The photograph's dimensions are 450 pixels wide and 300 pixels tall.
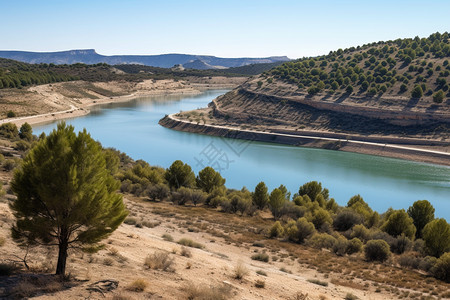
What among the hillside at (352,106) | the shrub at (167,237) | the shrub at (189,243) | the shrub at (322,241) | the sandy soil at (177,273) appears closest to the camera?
the sandy soil at (177,273)

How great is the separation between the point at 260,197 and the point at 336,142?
3581 centimetres

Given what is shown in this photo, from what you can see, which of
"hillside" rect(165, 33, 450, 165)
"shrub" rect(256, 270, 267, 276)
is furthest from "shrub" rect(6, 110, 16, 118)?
"shrub" rect(256, 270, 267, 276)

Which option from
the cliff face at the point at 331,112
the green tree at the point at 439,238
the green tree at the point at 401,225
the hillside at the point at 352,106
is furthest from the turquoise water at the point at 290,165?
the green tree at the point at 439,238

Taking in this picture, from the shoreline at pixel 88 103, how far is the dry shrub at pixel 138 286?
193ft

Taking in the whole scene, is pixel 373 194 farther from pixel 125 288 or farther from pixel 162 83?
pixel 162 83

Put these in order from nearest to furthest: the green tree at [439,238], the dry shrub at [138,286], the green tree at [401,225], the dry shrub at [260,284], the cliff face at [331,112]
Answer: the dry shrub at [138,286]
the dry shrub at [260,284]
the green tree at [439,238]
the green tree at [401,225]
the cliff face at [331,112]

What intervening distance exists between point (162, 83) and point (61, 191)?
139304 mm

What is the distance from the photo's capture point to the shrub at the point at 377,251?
637 inches

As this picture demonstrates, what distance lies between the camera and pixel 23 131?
43781 millimetres

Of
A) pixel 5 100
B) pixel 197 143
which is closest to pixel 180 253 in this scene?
pixel 197 143

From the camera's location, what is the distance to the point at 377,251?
1620 cm

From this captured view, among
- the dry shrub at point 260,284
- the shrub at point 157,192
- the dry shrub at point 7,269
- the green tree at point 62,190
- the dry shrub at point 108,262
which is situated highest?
the green tree at point 62,190

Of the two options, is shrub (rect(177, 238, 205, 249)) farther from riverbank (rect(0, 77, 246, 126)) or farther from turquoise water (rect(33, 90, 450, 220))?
riverbank (rect(0, 77, 246, 126))

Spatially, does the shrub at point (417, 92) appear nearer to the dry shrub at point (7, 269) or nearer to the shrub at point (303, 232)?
the shrub at point (303, 232)
